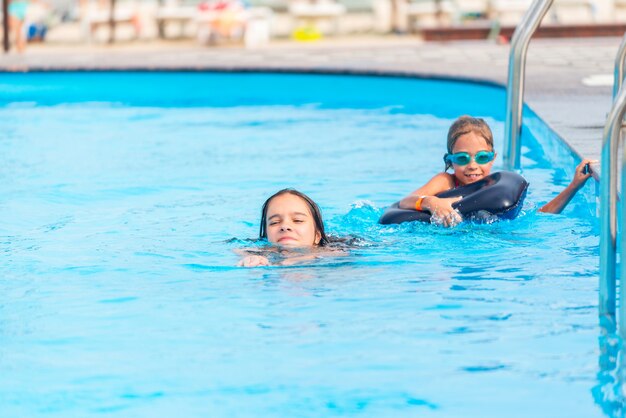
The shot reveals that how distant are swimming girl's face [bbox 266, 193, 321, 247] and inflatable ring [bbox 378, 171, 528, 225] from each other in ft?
2.18

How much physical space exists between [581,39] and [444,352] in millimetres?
13542

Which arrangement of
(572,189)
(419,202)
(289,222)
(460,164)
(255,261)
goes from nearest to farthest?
1. (255,261)
2. (289,222)
3. (419,202)
4. (572,189)
5. (460,164)

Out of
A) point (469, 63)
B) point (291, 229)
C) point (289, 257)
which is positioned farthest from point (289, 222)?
point (469, 63)

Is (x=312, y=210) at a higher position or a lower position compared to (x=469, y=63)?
lower

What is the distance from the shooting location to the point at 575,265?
4.79 m

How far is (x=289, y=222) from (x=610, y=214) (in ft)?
5.36

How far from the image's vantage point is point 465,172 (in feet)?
19.1

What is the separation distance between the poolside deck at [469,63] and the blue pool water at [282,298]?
32 cm

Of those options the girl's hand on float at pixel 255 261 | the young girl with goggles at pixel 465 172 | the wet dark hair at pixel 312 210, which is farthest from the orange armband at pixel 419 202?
the girl's hand on float at pixel 255 261

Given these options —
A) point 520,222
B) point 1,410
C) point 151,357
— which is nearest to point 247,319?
point 151,357

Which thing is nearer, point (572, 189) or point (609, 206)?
point (609, 206)

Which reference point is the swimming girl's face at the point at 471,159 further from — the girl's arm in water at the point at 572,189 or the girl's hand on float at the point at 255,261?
the girl's hand on float at the point at 255,261

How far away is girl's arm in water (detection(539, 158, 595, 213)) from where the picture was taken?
18.3 feet

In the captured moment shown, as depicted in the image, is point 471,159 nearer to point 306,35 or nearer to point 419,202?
point 419,202
